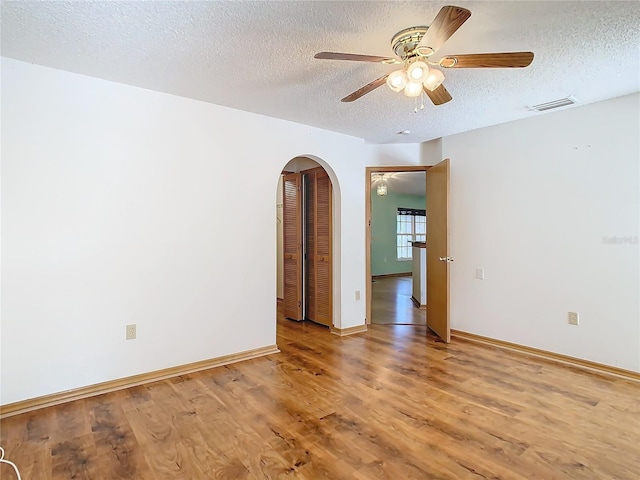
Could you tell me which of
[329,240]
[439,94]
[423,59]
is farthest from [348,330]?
[423,59]

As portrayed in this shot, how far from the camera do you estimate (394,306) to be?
19.4ft

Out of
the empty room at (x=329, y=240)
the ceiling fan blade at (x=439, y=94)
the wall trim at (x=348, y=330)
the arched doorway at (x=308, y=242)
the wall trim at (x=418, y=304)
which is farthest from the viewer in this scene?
the wall trim at (x=418, y=304)

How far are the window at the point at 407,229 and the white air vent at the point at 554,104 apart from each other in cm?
689

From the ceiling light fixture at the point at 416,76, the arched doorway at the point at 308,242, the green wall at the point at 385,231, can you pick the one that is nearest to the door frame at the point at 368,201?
the arched doorway at the point at 308,242

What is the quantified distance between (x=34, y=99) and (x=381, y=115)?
278 cm

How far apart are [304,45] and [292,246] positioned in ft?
10.1

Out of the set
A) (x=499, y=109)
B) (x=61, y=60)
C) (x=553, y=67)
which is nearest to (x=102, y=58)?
(x=61, y=60)

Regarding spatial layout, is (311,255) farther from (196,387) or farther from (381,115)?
(196,387)

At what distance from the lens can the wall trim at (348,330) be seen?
424 cm

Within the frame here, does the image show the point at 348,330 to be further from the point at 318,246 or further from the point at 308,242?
the point at 308,242

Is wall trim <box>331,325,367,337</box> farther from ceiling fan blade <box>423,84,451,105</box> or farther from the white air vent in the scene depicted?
the white air vent

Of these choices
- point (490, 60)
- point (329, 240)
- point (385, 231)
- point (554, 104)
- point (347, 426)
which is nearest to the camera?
point (490, 60)

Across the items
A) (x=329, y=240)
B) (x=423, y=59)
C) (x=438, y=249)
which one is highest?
(x=423, y=59)

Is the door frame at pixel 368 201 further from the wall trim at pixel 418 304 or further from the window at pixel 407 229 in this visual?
the window at pixel 407 229
